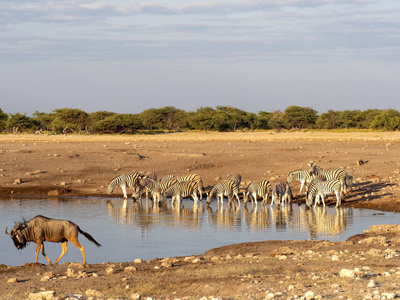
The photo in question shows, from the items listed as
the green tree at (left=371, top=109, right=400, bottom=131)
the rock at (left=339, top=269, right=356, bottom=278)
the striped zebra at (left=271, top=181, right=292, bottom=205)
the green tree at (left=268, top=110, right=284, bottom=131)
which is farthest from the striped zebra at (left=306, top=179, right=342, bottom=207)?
the green tree at (left=268, top=110, right=284, bottom=131)

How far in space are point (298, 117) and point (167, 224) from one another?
5947 cm

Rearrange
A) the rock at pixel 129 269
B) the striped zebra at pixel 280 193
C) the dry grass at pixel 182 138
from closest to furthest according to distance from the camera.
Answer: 1. the rock at pixel 129 269
2. the striped zebra at pixel 280 193
3. the dry grass at pixel 182 138

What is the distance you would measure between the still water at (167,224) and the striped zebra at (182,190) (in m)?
0.38

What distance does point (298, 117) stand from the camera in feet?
244

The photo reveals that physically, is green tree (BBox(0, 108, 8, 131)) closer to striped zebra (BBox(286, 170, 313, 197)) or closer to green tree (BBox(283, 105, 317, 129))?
green tree (BBox(283, 105, 317, 129))

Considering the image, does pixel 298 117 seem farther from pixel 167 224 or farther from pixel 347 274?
pixel 347 274

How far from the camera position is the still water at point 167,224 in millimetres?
13031

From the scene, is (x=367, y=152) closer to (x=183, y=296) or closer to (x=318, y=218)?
(x=318, y=218)

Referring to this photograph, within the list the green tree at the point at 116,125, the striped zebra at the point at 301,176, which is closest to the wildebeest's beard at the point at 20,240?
the striped zebra at the point at 301,176

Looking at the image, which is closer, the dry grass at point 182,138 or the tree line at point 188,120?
the dry grass at point 182,138

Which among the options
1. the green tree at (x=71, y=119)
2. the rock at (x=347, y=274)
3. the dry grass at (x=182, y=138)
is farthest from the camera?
the green tree at (x=71, y=119)

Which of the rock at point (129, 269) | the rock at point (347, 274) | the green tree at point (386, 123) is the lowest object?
the rock at point (129, 269)

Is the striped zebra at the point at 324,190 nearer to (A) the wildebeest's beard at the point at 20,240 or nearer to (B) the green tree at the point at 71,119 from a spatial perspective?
(A) the wildebeest's beard at the point at 20,240

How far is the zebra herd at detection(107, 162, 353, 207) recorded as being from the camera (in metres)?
19.6
